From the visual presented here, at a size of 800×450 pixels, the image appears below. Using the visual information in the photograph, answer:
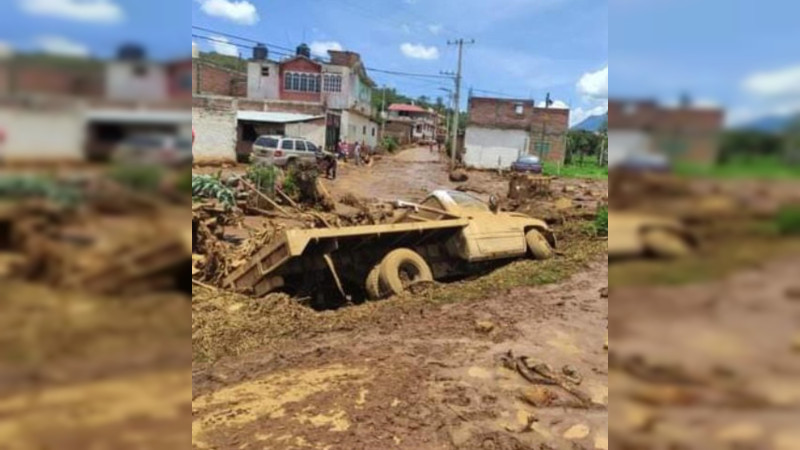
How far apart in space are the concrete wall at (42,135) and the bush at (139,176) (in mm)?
40

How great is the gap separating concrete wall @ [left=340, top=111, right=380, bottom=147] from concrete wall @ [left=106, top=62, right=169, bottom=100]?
17608mm

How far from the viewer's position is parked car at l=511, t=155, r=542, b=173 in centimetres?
1562

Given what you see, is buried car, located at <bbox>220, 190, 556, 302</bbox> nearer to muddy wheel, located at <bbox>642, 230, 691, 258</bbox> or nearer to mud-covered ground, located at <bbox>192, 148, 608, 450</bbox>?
mud-covered ground, located at <bbox>192, 148, 608, 450</bbox>

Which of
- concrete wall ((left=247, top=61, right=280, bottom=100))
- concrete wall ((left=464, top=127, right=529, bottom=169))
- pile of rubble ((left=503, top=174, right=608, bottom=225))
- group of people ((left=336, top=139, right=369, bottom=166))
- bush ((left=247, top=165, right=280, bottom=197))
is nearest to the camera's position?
pile of rubble ((left=503, top=174, right=608, bottom=225))

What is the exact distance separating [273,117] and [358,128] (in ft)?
14.5

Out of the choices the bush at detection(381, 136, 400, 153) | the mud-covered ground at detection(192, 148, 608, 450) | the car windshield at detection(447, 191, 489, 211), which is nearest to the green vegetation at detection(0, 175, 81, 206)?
the mud-covered ground at detection(192, 148, 608, 450)

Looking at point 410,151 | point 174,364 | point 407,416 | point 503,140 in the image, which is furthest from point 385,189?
point 174,364

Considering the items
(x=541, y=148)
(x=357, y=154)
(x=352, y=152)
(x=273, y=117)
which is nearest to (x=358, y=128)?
(x=352, y=152)

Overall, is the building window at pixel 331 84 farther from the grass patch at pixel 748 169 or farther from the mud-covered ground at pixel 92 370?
the grass patch at pixel 748 169

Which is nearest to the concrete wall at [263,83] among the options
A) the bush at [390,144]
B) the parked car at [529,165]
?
the bush at [390,144]

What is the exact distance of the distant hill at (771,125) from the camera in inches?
22.2

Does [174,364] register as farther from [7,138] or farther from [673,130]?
[673,130]

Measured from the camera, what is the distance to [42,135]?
597mm

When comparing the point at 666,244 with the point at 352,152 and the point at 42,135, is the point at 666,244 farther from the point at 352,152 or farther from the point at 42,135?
the point at 352,152
